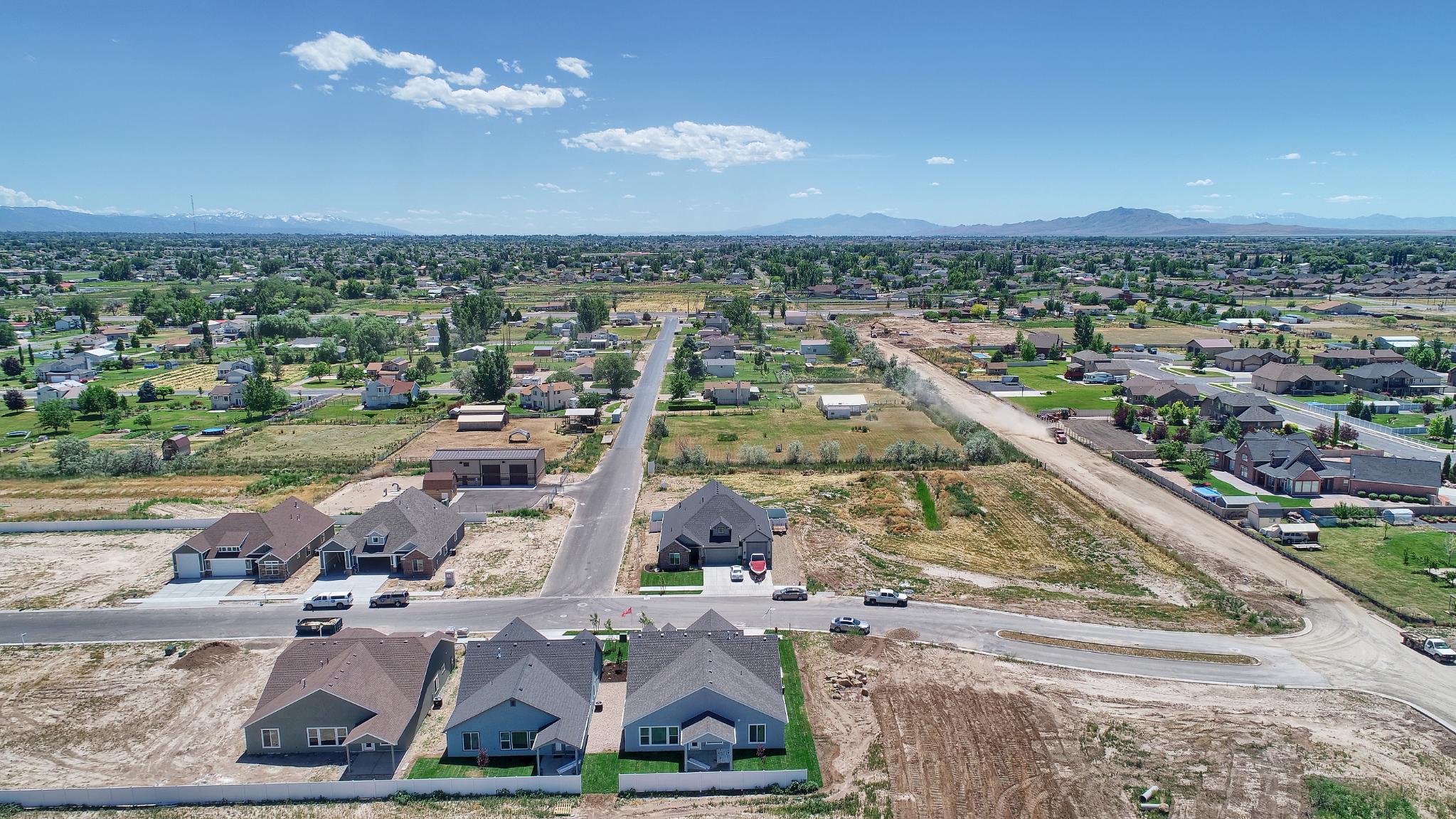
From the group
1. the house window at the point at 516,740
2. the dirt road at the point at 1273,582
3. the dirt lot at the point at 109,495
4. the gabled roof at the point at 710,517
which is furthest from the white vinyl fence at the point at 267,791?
the dirt road at the point at 1273,582

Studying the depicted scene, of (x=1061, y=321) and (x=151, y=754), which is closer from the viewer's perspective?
(x=151, y=754)

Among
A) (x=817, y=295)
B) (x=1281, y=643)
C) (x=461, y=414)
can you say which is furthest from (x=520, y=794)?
(x=817, y=295)

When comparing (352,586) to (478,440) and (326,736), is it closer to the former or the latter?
(326,736)

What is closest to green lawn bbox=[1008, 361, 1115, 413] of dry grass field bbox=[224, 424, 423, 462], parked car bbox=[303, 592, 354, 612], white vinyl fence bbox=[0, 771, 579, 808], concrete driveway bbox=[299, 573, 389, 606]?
dry grass field bbox=[224, 424, 423, 462]

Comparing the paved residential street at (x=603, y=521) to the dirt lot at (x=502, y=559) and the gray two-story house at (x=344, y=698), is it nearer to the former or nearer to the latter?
the dirt lot at (x=502, y=559)

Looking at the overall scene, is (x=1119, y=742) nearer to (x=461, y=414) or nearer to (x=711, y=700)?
(x=711, y=700)

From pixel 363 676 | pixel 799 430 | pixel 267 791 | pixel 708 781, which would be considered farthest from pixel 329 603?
pixel 799 430
